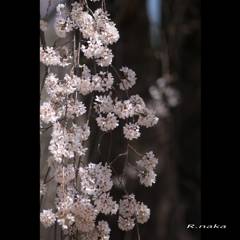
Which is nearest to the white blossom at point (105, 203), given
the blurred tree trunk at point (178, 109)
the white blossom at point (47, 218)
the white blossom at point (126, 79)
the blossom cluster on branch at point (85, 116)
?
the blossom cluster on branch at point (85, 116)

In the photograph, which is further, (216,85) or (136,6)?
(136,6)

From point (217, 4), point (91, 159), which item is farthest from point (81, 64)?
point (217, 4)

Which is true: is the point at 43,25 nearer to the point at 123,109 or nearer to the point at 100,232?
the point at 123,109

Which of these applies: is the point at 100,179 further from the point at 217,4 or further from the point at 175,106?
the point at 175,106

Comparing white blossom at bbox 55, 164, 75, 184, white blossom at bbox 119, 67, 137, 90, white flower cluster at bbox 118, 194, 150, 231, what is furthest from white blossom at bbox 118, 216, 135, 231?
white blossom at bbox 119, 67, 137, 90

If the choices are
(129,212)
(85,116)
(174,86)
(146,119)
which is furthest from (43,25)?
(174,86)

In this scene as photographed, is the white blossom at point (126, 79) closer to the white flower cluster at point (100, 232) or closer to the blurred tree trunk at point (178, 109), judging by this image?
the white flower cluster at point (100, 232)
